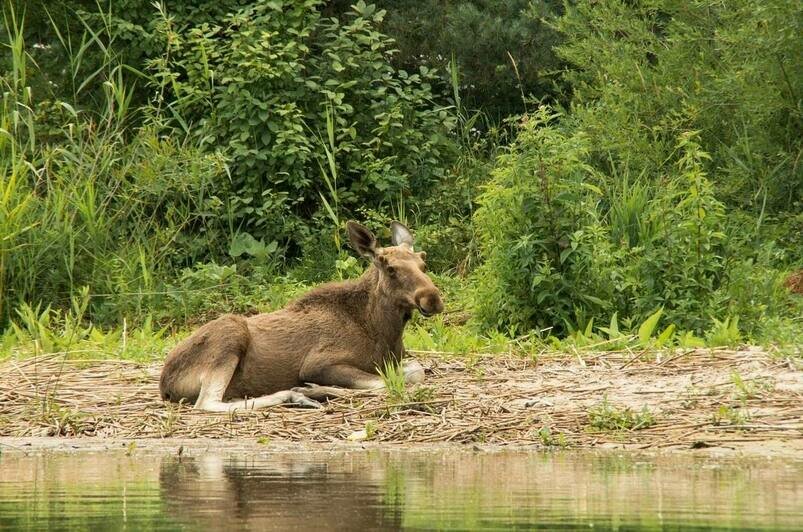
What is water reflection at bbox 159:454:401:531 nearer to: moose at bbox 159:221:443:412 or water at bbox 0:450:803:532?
water at bbox 0:450:803:532

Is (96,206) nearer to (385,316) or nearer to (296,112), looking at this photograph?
(296,112)

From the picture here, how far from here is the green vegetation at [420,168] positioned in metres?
12.1

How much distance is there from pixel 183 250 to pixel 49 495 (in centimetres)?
963

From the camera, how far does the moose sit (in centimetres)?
1006

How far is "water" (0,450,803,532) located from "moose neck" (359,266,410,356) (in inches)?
97.5

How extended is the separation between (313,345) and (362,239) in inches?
38.6

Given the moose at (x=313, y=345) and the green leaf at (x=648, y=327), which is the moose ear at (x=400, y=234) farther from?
the green leaf at (x=648, y=327)

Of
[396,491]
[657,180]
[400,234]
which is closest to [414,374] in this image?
[400,234]

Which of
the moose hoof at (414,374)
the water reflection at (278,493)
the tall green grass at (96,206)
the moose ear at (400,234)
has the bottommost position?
the tall green grass at (96,206)

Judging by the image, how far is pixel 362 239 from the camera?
11.0 m

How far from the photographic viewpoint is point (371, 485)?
678cm

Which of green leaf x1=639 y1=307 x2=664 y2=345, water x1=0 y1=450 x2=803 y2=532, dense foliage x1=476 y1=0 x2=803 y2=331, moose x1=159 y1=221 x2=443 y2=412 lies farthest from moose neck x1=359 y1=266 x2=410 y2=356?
water x1=0 y1=450 x2=803 y2=532

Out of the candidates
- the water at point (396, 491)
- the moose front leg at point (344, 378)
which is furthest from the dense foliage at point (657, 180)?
the water at point (396, 491)

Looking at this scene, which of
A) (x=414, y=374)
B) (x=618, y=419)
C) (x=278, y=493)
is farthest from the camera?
(x=414, y=374)
